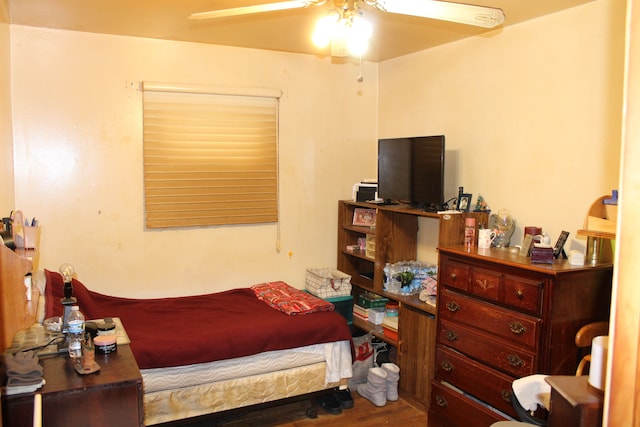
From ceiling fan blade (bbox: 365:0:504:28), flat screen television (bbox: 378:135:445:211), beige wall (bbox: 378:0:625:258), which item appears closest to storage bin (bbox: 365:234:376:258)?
flat screen television (bbox: 378:135:445:211)

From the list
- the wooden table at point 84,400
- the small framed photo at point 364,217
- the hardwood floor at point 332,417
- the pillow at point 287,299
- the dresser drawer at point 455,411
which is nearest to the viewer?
the wooden table at point 84,400

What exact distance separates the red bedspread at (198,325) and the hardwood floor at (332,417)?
1.49ft

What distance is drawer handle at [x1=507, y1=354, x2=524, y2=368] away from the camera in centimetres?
254

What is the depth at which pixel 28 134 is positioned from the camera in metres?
3.38

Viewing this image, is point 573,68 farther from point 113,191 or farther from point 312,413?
point 113,191

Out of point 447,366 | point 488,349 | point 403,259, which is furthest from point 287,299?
point 488,349

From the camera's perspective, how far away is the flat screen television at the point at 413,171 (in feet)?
10.9

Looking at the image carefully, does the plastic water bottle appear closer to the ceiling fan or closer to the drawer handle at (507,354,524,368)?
the ceiling fan

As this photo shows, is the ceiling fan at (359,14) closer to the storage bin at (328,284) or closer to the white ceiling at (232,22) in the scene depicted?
the white ceiling at (232,22)

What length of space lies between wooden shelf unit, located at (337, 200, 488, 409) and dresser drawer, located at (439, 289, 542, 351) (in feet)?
1.07

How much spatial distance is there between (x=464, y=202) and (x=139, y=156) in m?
2.33

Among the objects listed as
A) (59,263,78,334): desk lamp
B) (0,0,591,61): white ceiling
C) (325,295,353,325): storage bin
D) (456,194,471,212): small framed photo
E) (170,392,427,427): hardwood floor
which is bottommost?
(170,392,427,427): hardwood floor

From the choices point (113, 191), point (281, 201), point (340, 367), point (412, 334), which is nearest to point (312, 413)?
point (340, 367)

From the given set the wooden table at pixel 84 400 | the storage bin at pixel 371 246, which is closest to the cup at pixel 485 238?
the storage bin at pixel 371 246
